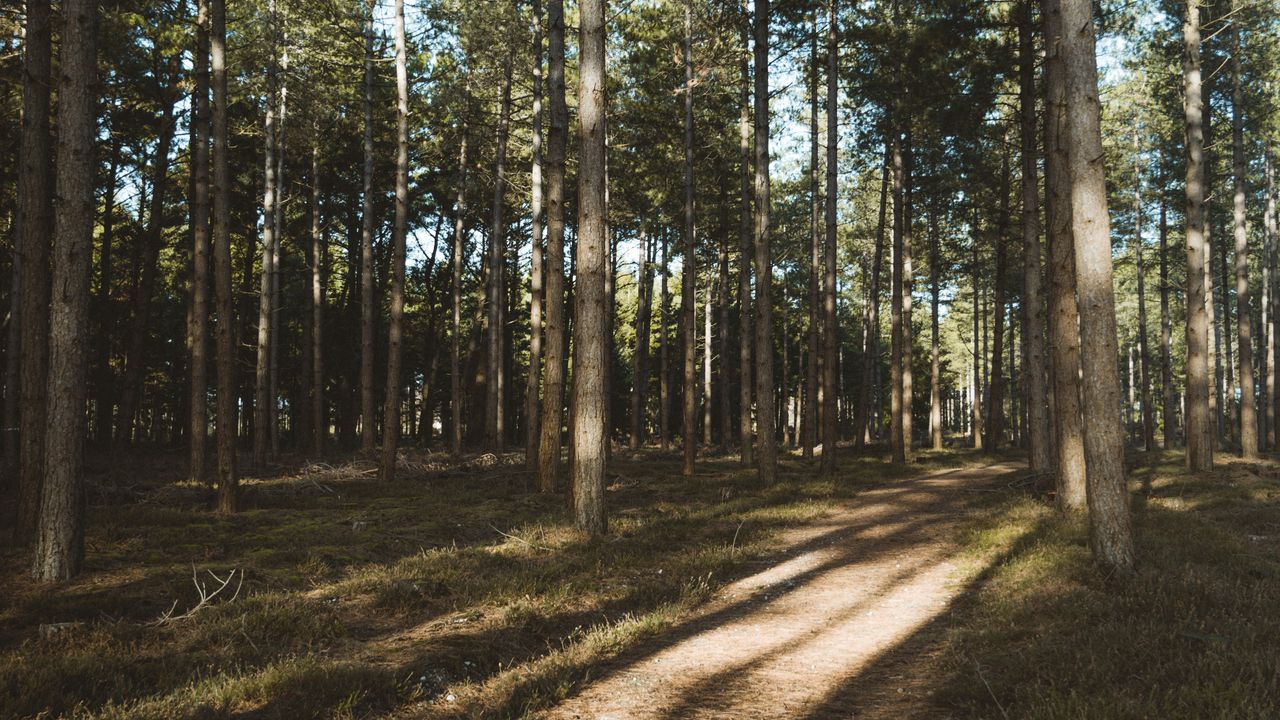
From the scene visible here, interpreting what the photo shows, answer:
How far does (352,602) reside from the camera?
21.7 ft

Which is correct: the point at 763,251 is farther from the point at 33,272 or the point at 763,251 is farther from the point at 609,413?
the point at 33,272

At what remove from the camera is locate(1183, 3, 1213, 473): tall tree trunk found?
17594 mm

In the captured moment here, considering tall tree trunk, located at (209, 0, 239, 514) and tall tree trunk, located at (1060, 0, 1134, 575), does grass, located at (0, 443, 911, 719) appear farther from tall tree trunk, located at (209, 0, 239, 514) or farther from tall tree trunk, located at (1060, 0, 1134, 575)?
tall tree trunk, located at (1060, 0, 1134, 575)

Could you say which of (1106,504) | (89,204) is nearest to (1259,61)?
(1106,504)

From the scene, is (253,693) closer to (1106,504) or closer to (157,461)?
(1106,504)

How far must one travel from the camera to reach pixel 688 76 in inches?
752

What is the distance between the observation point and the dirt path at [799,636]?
4.57 meters

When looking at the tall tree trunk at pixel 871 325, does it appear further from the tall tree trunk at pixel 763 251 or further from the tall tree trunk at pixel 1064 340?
the tall tree trunk at pixel 1064 340

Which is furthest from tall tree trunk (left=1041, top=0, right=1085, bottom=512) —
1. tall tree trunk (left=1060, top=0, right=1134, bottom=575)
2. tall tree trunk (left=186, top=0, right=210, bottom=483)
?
tall tree trunk (left=186, top=0, right=210, bottom=483)

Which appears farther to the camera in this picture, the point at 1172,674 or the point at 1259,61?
the point at 1259,61

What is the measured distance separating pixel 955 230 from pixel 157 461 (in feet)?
110

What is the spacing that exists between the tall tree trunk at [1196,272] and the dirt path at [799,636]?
1254 cm

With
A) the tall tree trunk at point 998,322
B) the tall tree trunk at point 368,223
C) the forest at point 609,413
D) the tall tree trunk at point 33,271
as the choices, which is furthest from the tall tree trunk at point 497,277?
the tall tree trunk at point 998,322

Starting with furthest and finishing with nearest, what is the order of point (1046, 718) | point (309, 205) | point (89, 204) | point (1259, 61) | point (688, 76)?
point (309, 205) → point (1259, 61) → point (688, 76) → point (89, 204) → point (1046, 718)
